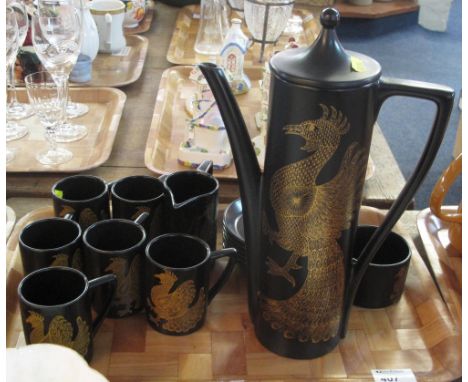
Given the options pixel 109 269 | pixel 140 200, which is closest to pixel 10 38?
pixel 140 200

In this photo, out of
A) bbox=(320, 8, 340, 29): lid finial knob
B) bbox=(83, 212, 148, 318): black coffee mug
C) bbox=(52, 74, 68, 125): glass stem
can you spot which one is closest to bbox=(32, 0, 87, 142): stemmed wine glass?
bbox=(52, 74, 68, 125): glass stem

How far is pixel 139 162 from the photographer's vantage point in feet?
3.61

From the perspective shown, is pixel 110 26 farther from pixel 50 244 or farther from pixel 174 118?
pixel 50 244

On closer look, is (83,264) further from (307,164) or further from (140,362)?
(307,164)

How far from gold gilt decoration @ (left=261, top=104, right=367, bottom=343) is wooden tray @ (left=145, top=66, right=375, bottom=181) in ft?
1.40

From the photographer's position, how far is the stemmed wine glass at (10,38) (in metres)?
1.05

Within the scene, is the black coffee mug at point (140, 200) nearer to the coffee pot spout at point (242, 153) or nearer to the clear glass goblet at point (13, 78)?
the coffee pot spout at point (242, 153)

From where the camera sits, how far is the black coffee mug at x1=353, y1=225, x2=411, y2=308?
2.40 ft

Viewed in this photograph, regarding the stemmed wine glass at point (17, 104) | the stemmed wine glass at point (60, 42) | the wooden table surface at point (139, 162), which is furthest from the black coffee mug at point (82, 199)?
the stemmed wine glass at point (17, 104)

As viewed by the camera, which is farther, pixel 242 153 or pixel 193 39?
pixel 193 39

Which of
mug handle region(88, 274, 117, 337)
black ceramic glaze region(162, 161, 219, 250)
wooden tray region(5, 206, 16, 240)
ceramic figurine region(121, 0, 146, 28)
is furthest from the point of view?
ceramic figurine region(121, 0, 146, 28)

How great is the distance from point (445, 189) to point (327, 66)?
1.17ft

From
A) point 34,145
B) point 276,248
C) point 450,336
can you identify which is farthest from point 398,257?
point 34,145

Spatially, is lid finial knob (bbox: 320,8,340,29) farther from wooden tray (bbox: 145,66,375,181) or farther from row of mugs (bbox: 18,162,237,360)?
wooden tray (bbox: 145,66,375,181)
